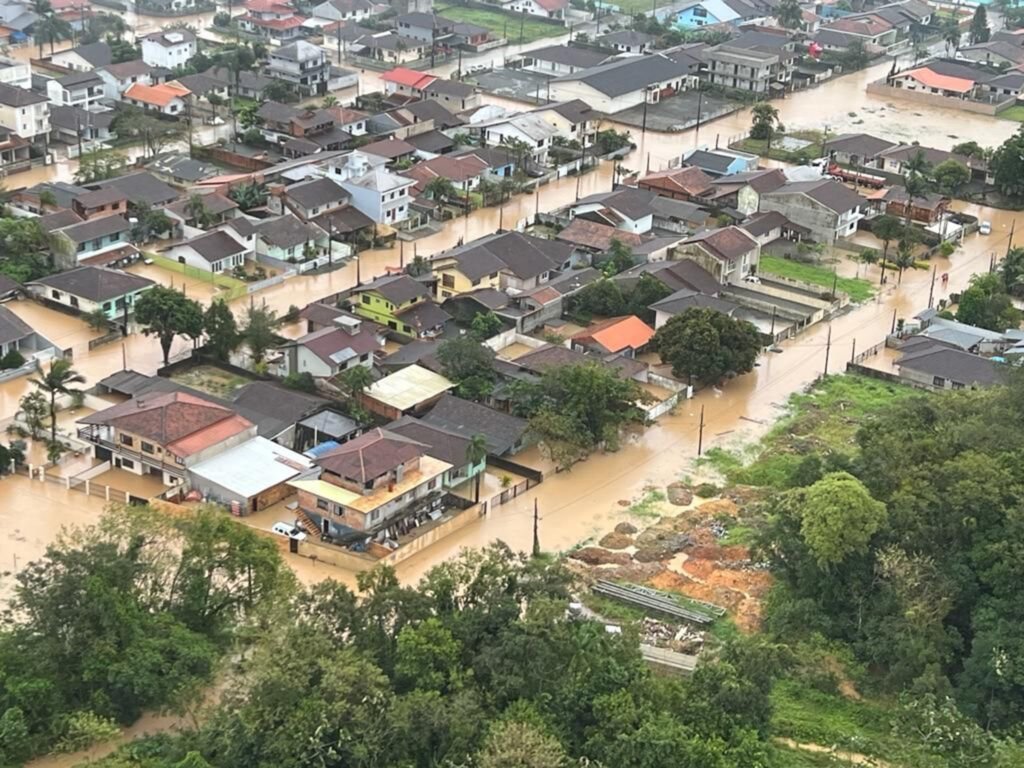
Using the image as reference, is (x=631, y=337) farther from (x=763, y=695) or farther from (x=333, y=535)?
(x=763, y=695)

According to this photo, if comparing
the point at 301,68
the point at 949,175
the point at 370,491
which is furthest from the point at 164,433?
the point at 301,68

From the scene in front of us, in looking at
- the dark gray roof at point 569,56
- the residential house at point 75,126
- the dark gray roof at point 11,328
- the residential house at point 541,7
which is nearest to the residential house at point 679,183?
the dark gray roof at point 569,56

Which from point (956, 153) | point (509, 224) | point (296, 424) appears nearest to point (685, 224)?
point (509, 224)

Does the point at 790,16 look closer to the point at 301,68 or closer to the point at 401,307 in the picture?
the point at 301,68

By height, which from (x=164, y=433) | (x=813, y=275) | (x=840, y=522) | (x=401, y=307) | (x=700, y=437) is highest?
(x=840, y=522)

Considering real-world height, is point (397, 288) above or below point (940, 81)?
below

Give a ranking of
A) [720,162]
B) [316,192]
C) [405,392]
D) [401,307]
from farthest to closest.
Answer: [720,162]
[316,192]
[401,307]
[405,392]

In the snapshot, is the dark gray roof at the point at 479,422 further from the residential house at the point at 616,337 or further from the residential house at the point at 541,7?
the residential house at the point at 541,7
